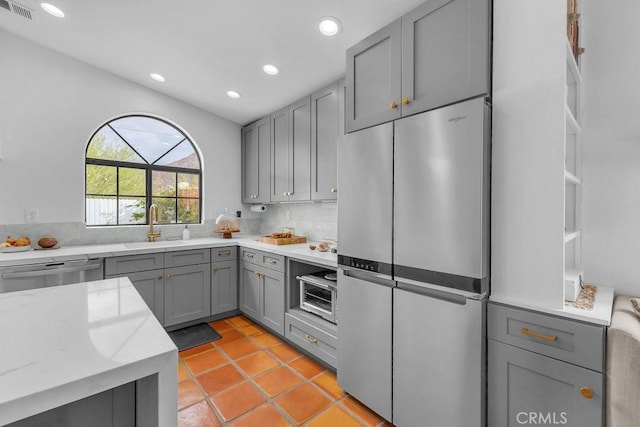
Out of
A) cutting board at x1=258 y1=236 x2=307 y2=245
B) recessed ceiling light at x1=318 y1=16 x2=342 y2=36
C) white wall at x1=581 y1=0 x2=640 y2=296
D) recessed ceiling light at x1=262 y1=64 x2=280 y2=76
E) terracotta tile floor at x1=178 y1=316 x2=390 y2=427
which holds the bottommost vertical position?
terracotta tile floor at x1=178 y1=316 x2=390 y2=427

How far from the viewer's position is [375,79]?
6.09ft

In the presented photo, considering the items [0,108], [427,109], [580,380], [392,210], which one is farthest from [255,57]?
[580,380]

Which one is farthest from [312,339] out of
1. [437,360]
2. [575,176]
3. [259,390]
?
[575,176]

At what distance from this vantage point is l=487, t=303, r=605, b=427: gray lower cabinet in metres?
1.11

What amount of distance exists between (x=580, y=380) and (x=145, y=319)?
65.1 inches

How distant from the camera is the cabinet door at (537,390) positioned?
1.12 m

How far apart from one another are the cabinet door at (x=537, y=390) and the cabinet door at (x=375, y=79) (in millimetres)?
1397

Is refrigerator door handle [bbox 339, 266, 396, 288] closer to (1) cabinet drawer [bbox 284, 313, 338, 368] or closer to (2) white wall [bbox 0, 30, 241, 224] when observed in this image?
(1) cabinet drawer [bbox 284, 313, 338, 368]

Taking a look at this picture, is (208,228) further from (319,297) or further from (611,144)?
(611,144)

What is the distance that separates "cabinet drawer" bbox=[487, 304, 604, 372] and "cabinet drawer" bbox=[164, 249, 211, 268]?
281 centimetres

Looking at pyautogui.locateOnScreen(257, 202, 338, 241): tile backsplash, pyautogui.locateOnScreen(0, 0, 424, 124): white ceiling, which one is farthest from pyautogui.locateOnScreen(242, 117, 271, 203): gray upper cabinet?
pyautogui.locateOnScreen(0, 0, 424, 124): white ceiling

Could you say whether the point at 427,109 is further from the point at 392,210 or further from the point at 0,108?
the point at 0,108

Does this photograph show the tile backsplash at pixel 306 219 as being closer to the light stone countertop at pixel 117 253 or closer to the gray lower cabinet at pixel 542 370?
the light stone countertop at pixel 117 253

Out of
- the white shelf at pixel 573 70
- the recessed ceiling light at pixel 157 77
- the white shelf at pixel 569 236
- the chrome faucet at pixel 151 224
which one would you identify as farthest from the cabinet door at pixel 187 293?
the white shelf at pixel 573 70
